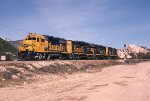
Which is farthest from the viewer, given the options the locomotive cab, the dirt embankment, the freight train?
the freight train

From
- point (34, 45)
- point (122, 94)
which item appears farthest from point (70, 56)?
point (122, 94)

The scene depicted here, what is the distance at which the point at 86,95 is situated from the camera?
19.4 m

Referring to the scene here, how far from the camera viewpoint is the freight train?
38875 millimetres

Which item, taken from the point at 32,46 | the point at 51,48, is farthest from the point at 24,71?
the point at 51,48

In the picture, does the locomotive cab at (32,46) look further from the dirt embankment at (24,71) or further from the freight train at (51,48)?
the dirt embankment at (24,71)

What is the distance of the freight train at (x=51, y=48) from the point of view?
3888cm

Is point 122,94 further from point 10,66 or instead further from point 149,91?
point 10,66

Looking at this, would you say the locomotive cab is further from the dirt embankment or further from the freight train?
the dirt embankment

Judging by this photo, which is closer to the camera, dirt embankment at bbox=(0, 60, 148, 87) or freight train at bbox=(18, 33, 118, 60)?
dirt embankment at bbox=(0, 60, 148, 87)

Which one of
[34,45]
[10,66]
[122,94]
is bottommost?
[122,94]

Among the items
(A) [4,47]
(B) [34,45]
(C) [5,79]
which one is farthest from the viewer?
(A) [4,47]

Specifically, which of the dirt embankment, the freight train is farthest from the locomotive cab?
the dirt embankment

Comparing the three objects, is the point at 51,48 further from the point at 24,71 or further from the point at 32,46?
the point at 24,71

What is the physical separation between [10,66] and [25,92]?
7.99 meters
